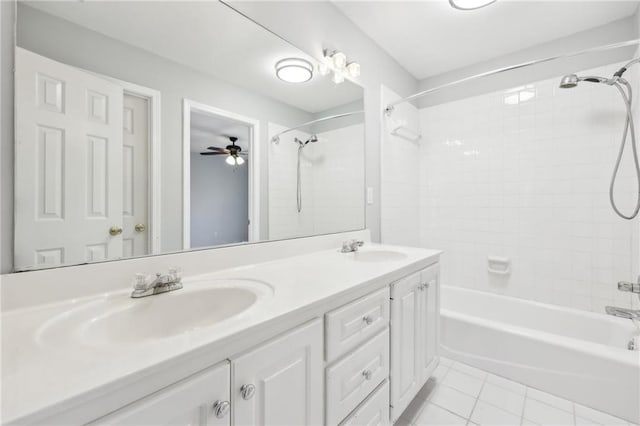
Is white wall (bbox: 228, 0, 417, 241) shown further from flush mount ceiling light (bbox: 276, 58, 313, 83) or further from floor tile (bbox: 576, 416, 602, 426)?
floor tile (bbox: 576, 416, 602, 426)

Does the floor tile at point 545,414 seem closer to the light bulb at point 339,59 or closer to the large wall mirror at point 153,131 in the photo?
the large wall mirror at point 153,131

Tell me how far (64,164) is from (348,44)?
1798 millimetres

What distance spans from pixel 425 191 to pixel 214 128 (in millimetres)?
2244

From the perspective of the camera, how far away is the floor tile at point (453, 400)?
1.50 meters

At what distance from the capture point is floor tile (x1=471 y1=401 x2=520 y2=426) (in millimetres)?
1409

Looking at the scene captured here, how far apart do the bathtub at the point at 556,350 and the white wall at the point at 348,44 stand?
976 millimetres

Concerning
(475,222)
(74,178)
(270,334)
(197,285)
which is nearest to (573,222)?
(475,222)

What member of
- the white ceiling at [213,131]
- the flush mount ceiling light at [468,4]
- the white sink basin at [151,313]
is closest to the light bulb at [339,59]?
the flush mount ceiling light at [468,4]

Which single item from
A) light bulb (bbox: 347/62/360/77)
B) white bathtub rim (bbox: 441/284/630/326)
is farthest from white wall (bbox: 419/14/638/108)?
white bathtub rim (bbox: 441/284/630/326)

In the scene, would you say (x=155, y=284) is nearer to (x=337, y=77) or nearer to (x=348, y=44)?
(x=337, y=77)

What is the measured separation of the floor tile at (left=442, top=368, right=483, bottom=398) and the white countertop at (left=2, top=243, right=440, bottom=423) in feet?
4.36

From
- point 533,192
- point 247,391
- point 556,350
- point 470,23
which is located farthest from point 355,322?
point 470,23

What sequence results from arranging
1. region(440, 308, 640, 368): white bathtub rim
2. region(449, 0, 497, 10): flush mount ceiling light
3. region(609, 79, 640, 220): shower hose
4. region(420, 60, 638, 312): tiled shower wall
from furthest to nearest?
region(420, 60, 638, 312): tiled shower wall → region(609, 79, 640, 220): shower hose → region(449, 0, 497, 10): flush mount ceiling light → region(440, 308, 640, 368): white bathtub rim

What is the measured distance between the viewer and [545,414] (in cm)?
145
